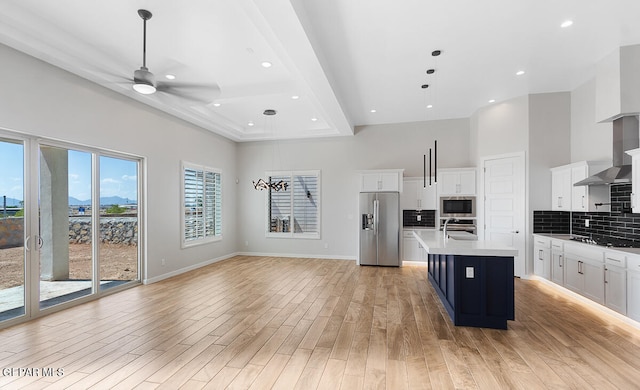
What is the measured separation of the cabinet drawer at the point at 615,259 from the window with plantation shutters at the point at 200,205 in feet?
23.1

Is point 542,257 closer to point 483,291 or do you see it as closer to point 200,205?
point 483,291

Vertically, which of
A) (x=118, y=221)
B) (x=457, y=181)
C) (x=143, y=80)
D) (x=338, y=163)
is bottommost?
(x=118, y=221)

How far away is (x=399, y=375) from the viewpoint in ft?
8.00

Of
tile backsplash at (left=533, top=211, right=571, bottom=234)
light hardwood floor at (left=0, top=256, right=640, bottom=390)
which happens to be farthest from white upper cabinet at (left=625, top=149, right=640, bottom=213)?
tile backsplash at (left=533, top=211, right=571, bottom=234)

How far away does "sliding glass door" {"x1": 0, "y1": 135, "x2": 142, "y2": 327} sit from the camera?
3.49 m

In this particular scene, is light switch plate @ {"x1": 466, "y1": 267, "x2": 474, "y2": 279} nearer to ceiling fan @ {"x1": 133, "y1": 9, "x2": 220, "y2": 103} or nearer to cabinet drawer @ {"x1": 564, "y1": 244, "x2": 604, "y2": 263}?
cabinet drawer @ {"x1": 564, "y1": 244, "x2": 604, "y2": 263}

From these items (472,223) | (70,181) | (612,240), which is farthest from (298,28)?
(472,223)

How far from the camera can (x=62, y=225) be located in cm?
408

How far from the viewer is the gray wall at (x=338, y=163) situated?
7180 millimetres

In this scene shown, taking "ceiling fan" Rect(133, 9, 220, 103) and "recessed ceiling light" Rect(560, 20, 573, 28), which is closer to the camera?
"ceiling fan" Rect(133, 9, 220, 103)

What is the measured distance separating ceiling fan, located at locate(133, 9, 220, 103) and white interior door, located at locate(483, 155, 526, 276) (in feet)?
18.5

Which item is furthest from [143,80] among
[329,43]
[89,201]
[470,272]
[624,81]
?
[624,81]

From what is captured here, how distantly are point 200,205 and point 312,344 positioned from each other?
4.86 m

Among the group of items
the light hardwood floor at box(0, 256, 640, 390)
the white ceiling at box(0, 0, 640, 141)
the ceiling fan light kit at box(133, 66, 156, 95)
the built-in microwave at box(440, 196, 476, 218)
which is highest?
the white ceiling at box(0, 0, 640, 141)
